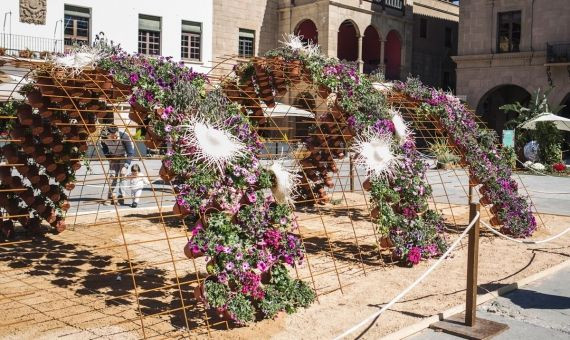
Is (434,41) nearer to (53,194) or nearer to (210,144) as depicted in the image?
(53,194)

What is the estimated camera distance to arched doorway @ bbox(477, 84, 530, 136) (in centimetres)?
3409

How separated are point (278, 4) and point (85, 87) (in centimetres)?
2878

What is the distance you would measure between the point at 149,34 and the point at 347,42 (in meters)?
12.8

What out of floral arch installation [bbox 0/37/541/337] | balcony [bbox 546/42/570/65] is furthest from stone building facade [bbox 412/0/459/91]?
floral arch installation [bbox 0/37/541/337]

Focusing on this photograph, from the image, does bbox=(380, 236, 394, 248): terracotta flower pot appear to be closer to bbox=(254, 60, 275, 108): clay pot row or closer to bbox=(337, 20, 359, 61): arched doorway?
bbox=(254, 60, 275, 108): clay pot row

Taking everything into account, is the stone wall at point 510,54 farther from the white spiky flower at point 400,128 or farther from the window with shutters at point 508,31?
the white spiky flower at point 400,128

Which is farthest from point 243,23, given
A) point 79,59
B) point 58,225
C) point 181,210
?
point 181,210

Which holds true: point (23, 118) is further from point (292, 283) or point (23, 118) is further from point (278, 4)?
point (278, 4)

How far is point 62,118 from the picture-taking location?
346 inches

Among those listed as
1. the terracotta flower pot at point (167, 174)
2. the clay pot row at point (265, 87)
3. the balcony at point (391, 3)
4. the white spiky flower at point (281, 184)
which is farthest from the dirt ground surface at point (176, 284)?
the balcony at point (391, 3)

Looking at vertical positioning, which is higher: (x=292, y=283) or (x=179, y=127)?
(x=179, y=127)

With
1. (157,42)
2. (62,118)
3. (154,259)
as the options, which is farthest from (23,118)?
(157,42)

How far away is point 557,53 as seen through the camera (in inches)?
1112

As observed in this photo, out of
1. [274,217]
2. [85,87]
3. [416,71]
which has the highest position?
[416,71]
